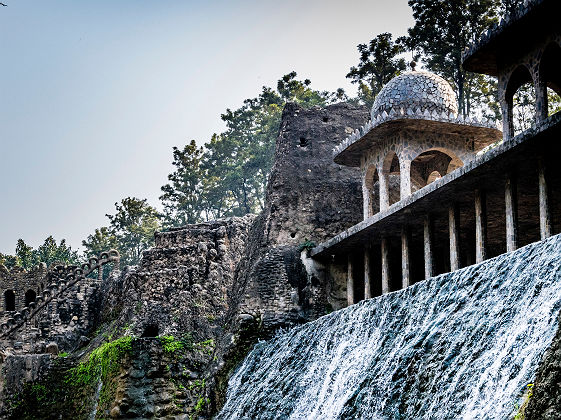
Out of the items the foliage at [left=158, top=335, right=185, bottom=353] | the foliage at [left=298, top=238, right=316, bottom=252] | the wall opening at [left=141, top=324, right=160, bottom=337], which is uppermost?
the foliage at [left=298, top=238, right=316, bottom=252]

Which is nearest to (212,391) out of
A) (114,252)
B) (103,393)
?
(103,393)

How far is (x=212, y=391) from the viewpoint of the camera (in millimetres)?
16688

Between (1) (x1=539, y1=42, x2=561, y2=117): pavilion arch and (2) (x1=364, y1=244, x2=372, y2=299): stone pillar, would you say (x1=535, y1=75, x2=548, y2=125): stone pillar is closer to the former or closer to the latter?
(1) (x1=539, y1=42, x2=561, y2=117): pavilion arch

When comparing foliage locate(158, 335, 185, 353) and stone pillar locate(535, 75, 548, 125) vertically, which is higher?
stone pillar locate(535, 75, 548, 125)

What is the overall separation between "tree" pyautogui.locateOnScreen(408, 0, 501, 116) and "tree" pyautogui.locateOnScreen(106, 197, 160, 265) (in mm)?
18401

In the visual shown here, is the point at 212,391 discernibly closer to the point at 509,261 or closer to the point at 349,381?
the point at 349,381

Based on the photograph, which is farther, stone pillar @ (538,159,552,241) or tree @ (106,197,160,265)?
tree @ (106,197,160,265)

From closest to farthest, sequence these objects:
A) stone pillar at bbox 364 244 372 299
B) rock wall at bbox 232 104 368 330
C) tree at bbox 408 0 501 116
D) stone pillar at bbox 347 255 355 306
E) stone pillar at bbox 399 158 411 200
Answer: stone pillar at bbox 399 158 411 200 → stone pillar at bbox 364 244 372 299 → stone pillar at bbox 347 255 355 306 → rock wall at bbox 232 104 368 330 → tree at bbox 408 0 501 116

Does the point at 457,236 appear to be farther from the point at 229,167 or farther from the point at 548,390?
the point at 229,167

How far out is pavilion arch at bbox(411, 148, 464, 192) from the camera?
17.8 meters

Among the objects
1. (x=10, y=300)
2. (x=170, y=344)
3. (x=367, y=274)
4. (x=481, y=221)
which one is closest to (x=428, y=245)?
(x=481, y=221)

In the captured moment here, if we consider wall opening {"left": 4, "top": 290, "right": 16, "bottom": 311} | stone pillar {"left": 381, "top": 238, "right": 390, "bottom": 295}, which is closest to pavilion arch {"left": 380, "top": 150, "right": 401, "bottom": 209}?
stone pillar {"left": 381, "top": 238, "right": 390, "bottom": 295}

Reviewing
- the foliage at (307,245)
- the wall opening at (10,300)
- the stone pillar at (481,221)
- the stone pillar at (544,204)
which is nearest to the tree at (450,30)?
the foliage at (307,245)

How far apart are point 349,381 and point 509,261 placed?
9.74ft
